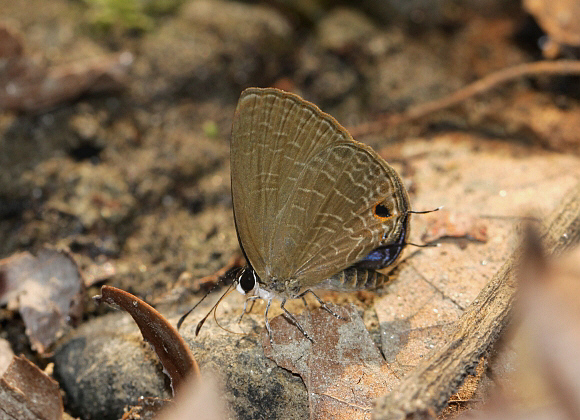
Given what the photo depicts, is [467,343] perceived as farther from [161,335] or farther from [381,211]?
[161,335]

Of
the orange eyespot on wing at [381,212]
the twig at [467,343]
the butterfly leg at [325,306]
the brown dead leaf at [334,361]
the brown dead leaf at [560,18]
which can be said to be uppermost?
the brown dead leaf at [560,18]

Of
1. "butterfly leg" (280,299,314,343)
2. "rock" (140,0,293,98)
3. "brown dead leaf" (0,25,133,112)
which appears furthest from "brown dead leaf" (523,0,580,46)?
"brown dead leaf" (0,25,133,112)

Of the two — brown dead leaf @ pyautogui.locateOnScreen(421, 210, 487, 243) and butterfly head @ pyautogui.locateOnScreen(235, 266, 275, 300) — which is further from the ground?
butterfly head @ pyautogui.locateOnScreen(235, 266, 275, 300)

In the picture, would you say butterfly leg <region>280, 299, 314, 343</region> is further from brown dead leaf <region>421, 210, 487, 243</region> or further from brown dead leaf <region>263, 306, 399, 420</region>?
brown dead leaf <region>421, 210, 487, 243</region>

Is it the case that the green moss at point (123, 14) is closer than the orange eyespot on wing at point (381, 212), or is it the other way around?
the orange eyespot on wing at point (381, 212)

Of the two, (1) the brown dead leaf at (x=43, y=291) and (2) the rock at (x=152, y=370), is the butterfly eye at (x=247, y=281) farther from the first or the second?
(1) the brown dead leaf at (x=43, y=291)

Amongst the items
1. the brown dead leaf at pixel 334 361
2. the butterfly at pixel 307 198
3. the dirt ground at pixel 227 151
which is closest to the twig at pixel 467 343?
the dirt ground at pixel 227 151
